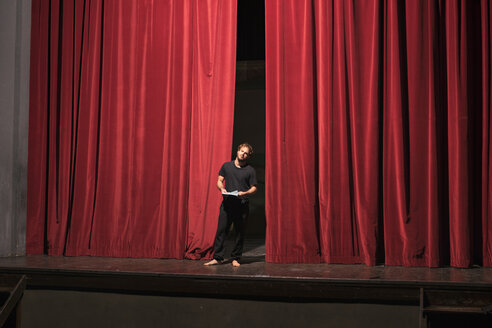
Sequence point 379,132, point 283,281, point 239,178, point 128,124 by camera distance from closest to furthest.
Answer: point 283,281 < point 239,178 < point 379,132 < point 128,124

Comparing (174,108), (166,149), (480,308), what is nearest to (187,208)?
(166,149)

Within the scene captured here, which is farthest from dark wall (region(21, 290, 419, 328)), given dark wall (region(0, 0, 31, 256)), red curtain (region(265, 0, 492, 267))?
dark wall (region(0, 0, 31, 256))

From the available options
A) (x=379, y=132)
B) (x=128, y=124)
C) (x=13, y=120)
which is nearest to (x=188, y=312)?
(x=128, y=124)

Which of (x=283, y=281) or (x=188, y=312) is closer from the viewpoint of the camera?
(x=283, y=281)

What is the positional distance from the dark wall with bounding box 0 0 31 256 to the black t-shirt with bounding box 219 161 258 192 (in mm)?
2437

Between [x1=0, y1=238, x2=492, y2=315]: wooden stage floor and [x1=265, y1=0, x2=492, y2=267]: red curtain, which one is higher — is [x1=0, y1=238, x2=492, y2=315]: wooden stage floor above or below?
below

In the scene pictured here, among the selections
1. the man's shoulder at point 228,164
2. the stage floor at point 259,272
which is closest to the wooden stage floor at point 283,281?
the stage floor at point 259,272

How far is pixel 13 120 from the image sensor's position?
5121mm

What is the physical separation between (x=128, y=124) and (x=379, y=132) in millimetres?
2636

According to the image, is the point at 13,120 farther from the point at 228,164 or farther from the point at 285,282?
the point at 285,282

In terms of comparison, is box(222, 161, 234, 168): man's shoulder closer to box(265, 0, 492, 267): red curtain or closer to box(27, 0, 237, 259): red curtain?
box(27, 0, 237, 259): red curtain

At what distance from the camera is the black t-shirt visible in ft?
14.4

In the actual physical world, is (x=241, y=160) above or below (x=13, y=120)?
below

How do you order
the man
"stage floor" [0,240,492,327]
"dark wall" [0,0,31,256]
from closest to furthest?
"stage floor" [0,240,492,327]
the man
"dark wall" [0,0,31,256]
